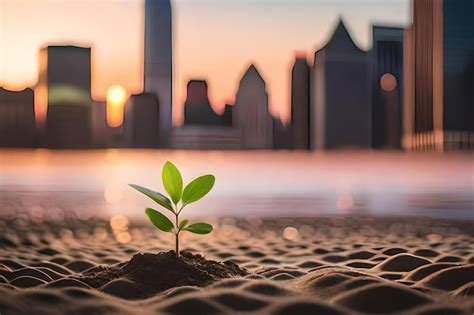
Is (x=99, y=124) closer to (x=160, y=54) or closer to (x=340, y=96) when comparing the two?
(x=160, y=54)

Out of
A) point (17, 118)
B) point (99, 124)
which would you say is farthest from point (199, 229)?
point (17, 118)

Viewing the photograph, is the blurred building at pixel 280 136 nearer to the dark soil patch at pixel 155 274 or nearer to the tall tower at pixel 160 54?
the tall tower at pixel 160 54

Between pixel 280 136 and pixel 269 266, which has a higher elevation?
pixel 280 136

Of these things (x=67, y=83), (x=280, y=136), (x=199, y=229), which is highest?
(x=67, y=83)

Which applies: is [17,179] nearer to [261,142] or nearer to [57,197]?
[57,197]

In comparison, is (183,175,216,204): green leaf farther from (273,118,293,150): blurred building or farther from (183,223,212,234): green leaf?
(273,118,293,150): blurred building

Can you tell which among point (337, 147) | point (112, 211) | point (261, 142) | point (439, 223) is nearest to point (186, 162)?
point (261, 142)

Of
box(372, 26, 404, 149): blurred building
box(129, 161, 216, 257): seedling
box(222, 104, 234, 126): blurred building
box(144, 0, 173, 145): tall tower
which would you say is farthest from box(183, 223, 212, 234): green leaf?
box(372, 26, 404, 149): blurred building
